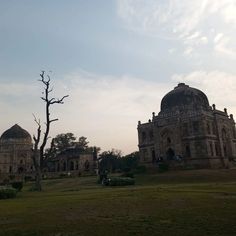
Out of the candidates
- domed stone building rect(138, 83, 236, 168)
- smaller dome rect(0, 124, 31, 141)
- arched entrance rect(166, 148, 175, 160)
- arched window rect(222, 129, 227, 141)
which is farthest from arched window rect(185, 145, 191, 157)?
smaller dome rect(0, 124, 31, 141)

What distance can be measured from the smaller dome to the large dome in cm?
3767

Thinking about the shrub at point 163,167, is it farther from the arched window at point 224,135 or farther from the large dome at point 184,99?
the arched window at point 224,135

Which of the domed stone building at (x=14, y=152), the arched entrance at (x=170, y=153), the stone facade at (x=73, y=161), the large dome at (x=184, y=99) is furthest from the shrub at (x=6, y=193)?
the domed stone building at (x=14, y=152)

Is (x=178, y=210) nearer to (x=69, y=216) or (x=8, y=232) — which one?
(x=69, y=216)

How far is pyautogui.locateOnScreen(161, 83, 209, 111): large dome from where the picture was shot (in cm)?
5156

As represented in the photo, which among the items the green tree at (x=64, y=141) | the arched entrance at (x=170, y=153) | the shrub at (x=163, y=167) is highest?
the green tree at (x=64, y=141)

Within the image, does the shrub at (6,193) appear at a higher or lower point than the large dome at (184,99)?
lower

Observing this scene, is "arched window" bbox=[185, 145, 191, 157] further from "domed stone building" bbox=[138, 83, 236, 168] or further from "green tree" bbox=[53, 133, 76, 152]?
"green tree" bbox=[53, 133, 76, 152]

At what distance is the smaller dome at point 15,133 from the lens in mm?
76125

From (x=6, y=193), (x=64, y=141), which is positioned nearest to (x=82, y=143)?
(x=64, y=141)

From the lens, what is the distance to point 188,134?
4928cm

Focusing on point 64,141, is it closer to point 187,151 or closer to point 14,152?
point 14,152

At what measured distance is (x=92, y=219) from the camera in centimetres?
1117

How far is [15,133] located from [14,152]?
191 inches
